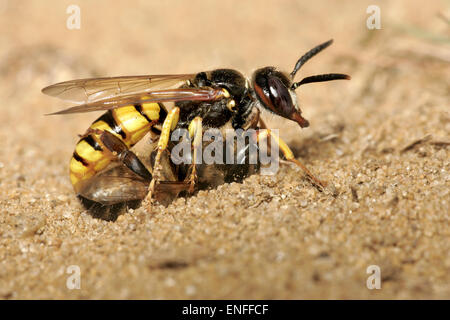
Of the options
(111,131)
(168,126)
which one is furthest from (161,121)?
(111,131)

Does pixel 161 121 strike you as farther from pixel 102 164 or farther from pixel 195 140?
pixel 102 164

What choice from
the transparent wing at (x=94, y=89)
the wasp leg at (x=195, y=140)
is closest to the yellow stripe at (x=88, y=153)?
the transparent wing at (x=94, y=89)

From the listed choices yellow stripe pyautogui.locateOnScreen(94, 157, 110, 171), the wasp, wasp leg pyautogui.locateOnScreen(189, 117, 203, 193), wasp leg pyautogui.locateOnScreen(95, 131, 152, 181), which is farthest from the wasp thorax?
yellow stripe pyautogui.locateOnScreen(94, 157, 110, 171)

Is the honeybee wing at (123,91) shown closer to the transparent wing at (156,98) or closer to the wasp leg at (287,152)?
the transparent wing at (156,98)

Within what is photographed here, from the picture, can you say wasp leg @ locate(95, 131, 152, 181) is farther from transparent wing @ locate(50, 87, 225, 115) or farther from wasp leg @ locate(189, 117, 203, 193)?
wasp leg @ locate(189, 117, 203, 193)
